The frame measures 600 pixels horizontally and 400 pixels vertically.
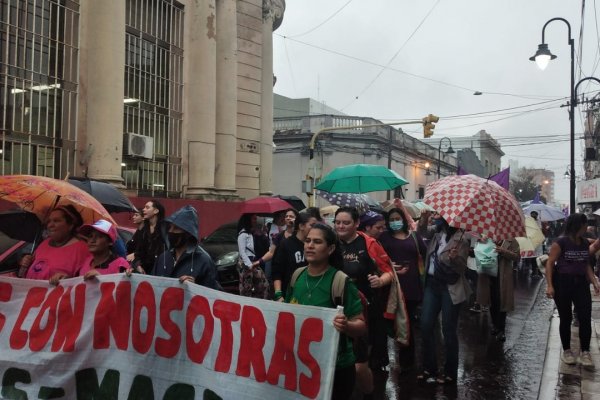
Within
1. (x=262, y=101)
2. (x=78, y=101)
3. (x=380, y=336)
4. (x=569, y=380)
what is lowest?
(x=569, y=380)

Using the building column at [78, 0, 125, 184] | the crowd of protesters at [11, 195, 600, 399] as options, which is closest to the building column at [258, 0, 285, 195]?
the building column at [78, 0, 125, 184]

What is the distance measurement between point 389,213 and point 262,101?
1515cm

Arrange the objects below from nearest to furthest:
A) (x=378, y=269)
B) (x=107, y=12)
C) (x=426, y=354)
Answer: (x=378, y=269) < (x=426, y=354) < (x=107, y=12)

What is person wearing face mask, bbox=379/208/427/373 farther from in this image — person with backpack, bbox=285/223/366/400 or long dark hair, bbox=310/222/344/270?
person with backpack, bbox=285/223/366/400

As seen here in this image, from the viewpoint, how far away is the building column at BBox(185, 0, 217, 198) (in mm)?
16844

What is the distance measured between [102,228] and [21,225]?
184 cm

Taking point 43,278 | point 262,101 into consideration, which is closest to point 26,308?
point 43,278

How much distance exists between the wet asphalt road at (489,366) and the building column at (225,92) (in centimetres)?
995

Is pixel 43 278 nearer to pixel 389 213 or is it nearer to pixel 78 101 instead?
pixel 389 213

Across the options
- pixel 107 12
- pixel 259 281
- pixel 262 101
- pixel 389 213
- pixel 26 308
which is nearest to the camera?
pixel 26 308

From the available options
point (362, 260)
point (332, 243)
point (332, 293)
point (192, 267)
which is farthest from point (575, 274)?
point (192, 267)

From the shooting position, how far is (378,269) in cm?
537

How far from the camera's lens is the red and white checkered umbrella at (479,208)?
512cm

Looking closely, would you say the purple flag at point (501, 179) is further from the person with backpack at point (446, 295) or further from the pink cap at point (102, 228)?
the pink cap at point (102, 228)
